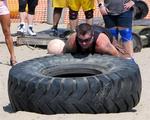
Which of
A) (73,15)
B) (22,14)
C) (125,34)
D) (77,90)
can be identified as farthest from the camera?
(22,14)

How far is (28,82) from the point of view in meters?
5.05

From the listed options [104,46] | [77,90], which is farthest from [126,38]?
[77,90]

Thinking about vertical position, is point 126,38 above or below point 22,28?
above

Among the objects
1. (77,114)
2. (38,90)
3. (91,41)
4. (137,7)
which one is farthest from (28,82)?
(137,7)

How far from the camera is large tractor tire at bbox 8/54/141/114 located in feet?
16.0

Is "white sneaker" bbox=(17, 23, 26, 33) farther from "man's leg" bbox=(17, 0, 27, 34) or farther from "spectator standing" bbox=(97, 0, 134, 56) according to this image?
"spectator standing" bbox=(97, 0, 134, 56)

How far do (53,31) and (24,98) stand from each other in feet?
14.6

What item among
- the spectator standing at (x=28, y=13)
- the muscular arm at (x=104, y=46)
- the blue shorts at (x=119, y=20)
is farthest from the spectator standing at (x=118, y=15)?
the spectator standing at (x=28, y=13)

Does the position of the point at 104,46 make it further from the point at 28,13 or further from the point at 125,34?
the point at 28,13

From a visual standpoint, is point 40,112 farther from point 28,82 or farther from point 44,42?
point 44,42

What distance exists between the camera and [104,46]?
5.71m

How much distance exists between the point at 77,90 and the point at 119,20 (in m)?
2.24

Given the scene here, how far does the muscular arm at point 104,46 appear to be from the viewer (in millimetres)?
5695

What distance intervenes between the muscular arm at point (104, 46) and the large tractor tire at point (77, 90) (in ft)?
1.00
